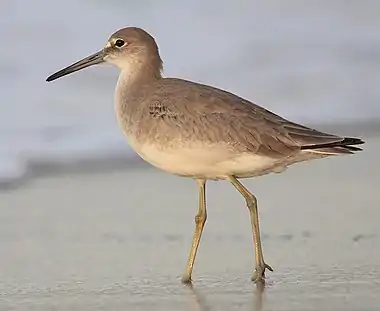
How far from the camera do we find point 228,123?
6070 millimetres

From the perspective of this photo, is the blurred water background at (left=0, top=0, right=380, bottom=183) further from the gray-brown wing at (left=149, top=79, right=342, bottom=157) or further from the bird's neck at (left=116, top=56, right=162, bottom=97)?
the gray-brown wing at (left=149, top=79, right=342, bottom=157)

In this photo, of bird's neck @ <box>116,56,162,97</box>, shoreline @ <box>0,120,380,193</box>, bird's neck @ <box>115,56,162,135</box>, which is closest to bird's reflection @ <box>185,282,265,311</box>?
bird's neck @ <box>115,56,162,135</box>

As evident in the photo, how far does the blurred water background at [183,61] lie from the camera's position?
907 cm

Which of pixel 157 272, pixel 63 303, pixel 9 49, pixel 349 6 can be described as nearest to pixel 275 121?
pixel 157 272

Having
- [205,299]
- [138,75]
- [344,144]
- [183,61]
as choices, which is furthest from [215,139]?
[183,61]

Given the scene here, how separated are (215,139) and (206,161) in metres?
0.11

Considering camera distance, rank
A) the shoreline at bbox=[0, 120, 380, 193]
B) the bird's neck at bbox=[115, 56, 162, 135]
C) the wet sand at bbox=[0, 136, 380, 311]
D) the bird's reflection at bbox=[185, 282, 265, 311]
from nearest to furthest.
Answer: the bird's reflection at bbox=[185, 282, 265, 311], the wet sand at bbox=[0, 136, 380, 311], the bird's neck at bbox=[115, 56, 162, 135], the shoreline at bbox=[0, 120, 380, 193]

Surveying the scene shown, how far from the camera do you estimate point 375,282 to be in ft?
18.4

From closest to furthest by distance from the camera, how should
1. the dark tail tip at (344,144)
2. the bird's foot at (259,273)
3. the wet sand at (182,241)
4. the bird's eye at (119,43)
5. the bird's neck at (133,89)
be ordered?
1. the wet sand at (182,241)
2. the bird's foot at (259,273)
3. the dark tail tip at (344,144)
4. the bird's neck at (133,89)
5. the bird's eye at (119,43)

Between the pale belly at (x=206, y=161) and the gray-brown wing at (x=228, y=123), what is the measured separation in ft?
0.15

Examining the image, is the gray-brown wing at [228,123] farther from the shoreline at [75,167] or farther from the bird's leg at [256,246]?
the shoreline at [75,167]

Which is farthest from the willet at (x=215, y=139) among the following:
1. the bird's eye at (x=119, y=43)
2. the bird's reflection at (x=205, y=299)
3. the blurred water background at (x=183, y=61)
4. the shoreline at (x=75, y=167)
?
the blurred water background at (x=183, y=61)

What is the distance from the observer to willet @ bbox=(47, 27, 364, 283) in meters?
6.00

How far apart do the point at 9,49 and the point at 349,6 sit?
4.24m
